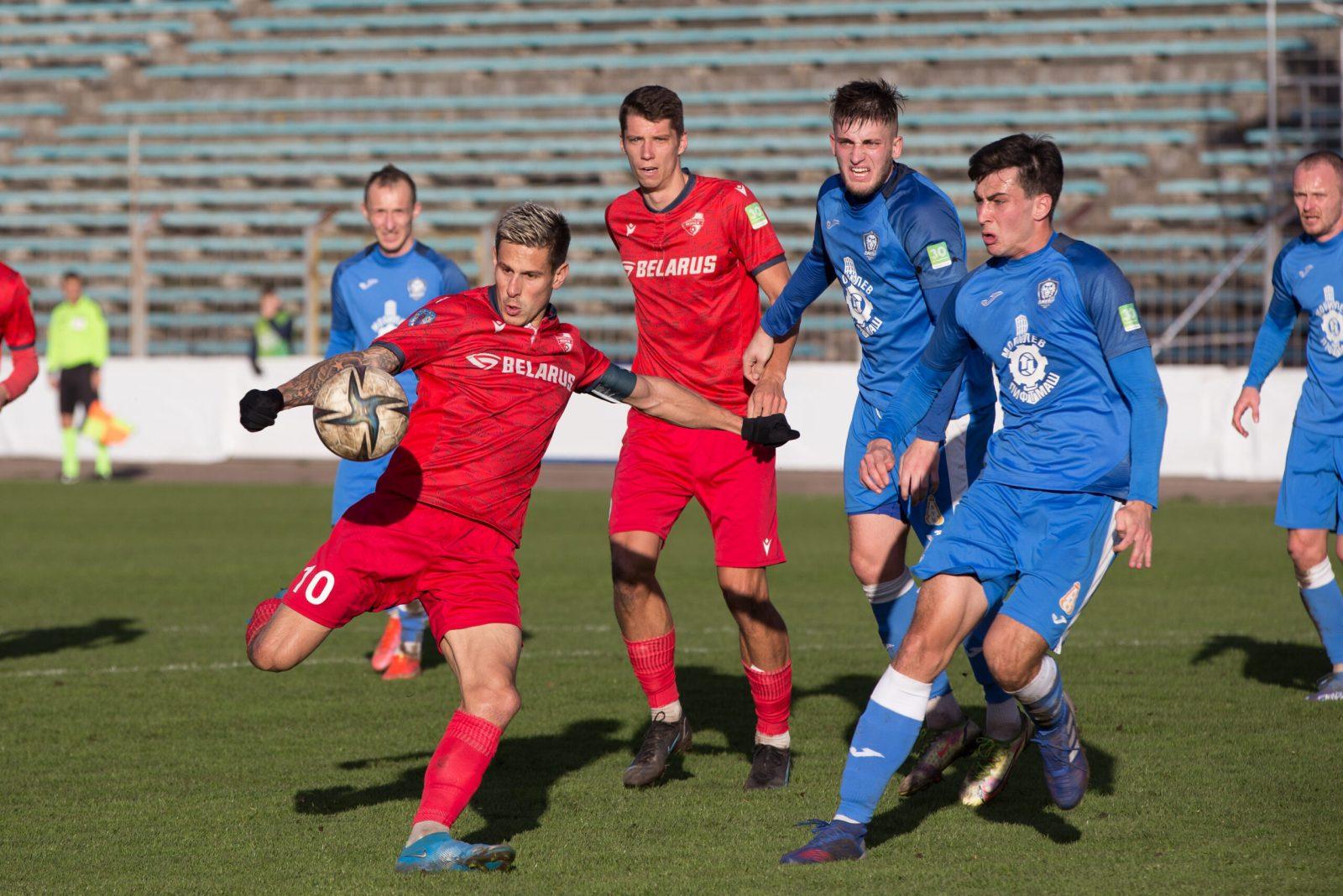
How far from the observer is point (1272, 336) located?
820 cm

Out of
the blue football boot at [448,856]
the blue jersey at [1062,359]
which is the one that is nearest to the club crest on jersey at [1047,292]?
the blue jersey at [1062,359]

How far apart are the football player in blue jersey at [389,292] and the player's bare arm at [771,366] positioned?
8.25 ft

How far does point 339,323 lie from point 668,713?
3.47 m

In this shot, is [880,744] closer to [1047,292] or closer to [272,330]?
[1047,292]

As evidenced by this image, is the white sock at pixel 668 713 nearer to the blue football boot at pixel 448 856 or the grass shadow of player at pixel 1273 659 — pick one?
the blue football boot at pixel 448 856

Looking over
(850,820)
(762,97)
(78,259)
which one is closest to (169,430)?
(78,259)

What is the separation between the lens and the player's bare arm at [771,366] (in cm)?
607

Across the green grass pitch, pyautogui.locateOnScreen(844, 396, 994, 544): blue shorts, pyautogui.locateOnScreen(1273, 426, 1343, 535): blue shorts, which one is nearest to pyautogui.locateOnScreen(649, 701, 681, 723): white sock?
the green grass pitch

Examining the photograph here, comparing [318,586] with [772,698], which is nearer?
[318,586]

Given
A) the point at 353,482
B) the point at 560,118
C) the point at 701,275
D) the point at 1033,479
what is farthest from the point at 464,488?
the point at 560,118

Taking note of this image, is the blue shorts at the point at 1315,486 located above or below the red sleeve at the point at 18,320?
below

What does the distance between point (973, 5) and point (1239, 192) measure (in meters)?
5.65

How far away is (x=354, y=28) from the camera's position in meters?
29.3

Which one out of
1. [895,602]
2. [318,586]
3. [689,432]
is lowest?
[895,602]
